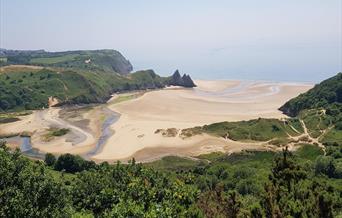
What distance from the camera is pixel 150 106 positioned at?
6934 inches

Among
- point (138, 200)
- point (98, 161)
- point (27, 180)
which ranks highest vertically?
point (27, 180)

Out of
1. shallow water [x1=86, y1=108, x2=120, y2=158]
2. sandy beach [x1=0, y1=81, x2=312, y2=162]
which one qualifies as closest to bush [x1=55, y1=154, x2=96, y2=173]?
sandy beach [x1=0, y1=81, x2=312, y2=162]

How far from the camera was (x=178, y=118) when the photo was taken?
149 m

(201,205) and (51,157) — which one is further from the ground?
(201,205)

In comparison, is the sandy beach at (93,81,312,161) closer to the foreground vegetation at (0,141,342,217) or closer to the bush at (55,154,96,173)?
the bush at (55,154,96,173)

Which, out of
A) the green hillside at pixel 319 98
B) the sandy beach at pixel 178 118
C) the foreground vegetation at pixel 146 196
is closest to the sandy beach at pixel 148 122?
the sandy beach at pixel 178 118

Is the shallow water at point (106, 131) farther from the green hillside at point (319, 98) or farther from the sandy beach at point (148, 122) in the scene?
the green hillside at point (319, 98)

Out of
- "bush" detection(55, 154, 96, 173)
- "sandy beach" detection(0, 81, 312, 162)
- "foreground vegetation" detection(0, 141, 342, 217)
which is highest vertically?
"foreground vegetation" detection(0, 141, 342, 217)

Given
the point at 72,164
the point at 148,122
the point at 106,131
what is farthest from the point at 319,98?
the point at 72,164

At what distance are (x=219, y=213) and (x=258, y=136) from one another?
89.3 m

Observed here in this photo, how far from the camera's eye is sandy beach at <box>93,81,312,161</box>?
113 metres

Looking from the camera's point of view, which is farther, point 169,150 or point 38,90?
point 38,90


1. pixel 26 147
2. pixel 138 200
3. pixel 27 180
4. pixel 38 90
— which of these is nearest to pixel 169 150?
pixel 26 147

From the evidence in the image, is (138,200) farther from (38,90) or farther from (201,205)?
(38,90)
